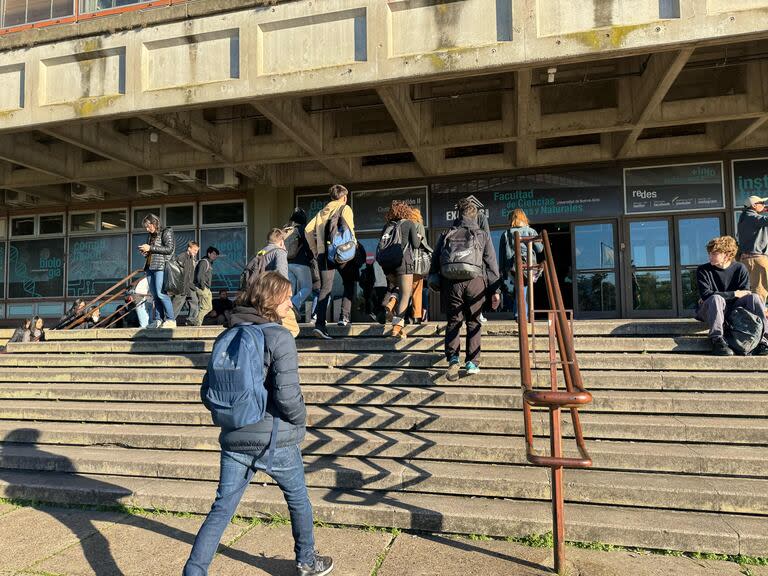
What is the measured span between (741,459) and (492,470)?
1719 millimetres

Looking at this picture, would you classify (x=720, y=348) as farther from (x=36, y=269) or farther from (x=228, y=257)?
(x=36, y=269)

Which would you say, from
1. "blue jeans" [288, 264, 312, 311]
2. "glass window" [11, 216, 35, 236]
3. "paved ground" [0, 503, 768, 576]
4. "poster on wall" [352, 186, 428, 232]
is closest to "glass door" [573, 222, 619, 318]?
"poster on wall" [352, 186, 428, 232]

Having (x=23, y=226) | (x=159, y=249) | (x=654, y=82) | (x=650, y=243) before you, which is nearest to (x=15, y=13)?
(x=23, y=226)

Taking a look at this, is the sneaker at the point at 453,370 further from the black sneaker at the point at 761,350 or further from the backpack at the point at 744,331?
the black sneaker at the point at 761,350

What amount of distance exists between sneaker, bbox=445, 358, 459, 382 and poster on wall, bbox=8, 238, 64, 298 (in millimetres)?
12176

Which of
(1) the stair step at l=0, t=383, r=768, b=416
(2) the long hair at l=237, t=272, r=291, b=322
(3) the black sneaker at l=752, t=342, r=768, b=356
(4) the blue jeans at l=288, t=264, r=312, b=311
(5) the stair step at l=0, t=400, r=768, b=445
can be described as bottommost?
(5) the stair step at l=0, t=400, r=768, b=445

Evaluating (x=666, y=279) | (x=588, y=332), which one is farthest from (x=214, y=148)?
(x=666, y=279)

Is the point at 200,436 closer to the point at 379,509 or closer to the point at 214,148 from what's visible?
the point at 379,509

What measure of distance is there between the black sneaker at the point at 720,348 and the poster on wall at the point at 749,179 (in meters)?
6.50

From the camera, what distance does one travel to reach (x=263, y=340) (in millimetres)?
2525

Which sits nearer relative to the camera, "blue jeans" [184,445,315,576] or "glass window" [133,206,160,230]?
"blue jeans" [184,445,315,576]

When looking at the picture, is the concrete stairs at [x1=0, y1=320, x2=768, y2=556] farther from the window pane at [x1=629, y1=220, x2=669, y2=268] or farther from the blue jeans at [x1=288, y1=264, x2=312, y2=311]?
the window pane at [x1=629, y1=220, x2=669, y2=268]

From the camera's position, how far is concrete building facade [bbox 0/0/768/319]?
7160mm

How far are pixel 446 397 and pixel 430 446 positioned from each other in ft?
2.16
